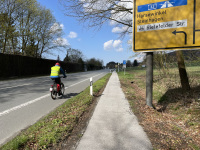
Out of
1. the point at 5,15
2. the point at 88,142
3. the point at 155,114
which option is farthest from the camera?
the point at 5,15

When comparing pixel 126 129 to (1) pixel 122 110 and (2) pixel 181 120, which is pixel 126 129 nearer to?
(1) pixel 122 110

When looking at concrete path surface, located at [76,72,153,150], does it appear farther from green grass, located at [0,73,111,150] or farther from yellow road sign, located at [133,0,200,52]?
yellow road sign, located at [133,0,200,52]

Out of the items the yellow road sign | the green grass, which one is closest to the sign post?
the yellow road sign

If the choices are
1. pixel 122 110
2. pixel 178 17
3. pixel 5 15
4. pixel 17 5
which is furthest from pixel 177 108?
pixel 17 5

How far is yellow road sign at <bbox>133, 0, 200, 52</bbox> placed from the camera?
364cm

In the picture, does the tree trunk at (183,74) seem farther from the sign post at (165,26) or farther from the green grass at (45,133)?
the green grass at (45,133)

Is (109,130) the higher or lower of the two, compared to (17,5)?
lower

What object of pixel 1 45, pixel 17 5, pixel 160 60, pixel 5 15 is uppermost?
pixel 17 5

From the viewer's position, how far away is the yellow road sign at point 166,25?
364 cm

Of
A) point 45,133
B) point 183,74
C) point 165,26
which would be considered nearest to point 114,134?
point 45,133

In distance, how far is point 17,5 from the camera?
2211 centimetres

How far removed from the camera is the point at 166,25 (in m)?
3.93

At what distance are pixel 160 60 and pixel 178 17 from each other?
8.49m

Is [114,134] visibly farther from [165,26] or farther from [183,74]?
[183,74]
